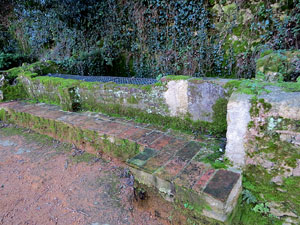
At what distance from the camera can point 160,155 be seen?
1.92 metres

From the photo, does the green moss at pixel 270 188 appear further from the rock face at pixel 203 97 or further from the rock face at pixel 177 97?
the rock face at pixel 177 97

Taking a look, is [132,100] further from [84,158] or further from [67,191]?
[67,191]

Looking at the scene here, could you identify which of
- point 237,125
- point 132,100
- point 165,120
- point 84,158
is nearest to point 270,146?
point 237,125

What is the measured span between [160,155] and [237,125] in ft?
2.56

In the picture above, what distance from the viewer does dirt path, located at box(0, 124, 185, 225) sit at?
6.15 ft

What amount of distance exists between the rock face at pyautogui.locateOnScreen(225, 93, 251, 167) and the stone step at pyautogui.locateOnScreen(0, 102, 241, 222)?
0.14 meters

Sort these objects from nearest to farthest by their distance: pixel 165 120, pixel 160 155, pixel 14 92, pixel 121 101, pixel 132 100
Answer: pixel 160 155, pixel 165 120, pixel 132 100, pixel 121 101, pixel 14 92

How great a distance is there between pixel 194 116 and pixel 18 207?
7.19ft

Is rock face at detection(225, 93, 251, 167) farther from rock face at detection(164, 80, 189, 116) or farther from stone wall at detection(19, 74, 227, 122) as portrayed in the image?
rock face at detection(164, 80, 189, 116)

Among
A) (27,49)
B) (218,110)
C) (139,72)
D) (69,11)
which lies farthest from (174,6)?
(27,49)

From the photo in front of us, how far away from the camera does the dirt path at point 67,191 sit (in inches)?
73.8

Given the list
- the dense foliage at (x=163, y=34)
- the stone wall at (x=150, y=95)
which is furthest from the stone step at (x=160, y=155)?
the dense foliage at (x=163, y=34)

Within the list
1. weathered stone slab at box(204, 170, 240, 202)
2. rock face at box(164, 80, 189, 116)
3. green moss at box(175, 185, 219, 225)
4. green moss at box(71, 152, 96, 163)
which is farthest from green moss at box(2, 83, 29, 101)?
weathered stone slab at box(204, 170, 240, 202)

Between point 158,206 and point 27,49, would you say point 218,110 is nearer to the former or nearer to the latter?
point 158,206
